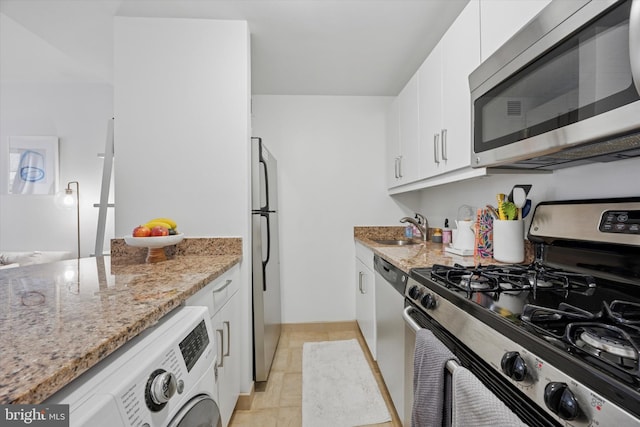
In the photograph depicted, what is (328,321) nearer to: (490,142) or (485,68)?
(490,142)

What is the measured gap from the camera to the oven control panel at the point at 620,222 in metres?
0.91

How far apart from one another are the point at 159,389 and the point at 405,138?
2233 millimetres

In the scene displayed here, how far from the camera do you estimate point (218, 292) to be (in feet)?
4.39

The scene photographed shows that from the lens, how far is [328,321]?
116 inches

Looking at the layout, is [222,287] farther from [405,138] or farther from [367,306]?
[405,138]

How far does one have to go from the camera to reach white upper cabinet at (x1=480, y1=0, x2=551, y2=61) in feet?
3.28

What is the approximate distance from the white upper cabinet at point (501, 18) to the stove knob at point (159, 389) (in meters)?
1.55

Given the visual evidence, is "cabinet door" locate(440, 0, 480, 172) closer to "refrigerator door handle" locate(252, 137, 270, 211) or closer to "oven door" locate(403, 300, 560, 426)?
"oven door" locate(403, 300, 560, 426)

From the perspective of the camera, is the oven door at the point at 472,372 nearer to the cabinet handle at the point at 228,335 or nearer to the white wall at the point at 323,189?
the cabinet handle at the point at 228,335

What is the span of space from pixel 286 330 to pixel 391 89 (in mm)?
2674

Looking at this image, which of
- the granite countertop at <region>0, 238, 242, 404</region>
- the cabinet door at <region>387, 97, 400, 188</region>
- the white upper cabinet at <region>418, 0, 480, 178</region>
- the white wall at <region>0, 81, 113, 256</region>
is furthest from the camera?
the white wall at <region>0, 81, 113, 256</region>

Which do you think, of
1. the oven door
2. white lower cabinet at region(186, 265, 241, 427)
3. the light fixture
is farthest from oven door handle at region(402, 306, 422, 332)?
the light fixture

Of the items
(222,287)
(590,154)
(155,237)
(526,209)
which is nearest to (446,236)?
(526,209)

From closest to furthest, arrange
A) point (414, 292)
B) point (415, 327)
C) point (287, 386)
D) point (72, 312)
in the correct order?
point (72, 312) < point (415, 327) < point (414, 292) < point (287, 386)
